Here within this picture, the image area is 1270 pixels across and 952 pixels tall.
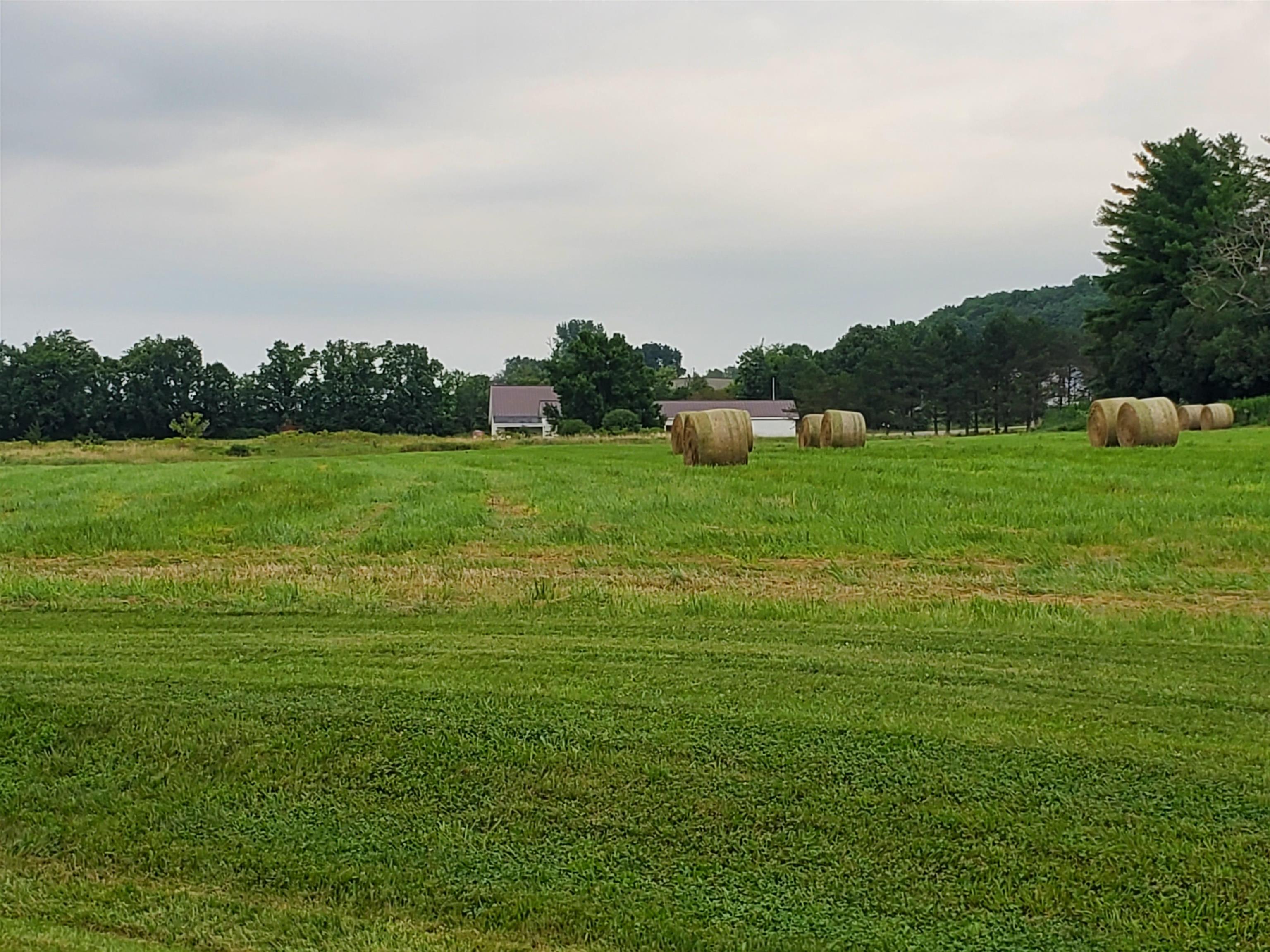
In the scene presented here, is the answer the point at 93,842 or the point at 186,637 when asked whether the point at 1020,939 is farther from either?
the point at 186,637

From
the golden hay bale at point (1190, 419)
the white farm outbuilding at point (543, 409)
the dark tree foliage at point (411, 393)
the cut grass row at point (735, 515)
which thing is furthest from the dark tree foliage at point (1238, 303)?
the dark tree foliage at point (411, 393)

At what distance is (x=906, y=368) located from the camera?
69.1m

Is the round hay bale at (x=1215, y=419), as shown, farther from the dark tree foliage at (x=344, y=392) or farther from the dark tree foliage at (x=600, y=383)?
the dark tree foliage at (x=344, y=392)

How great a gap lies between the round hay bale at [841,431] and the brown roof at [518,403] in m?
55.9

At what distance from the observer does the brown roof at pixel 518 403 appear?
83812 millimetres

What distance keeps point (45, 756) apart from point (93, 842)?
89cm

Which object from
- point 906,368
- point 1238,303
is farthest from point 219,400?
point 1238,303

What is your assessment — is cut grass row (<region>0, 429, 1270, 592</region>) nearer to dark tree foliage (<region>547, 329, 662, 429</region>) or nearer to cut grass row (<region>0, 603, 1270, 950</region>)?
cut grass row (<region>0, 603, 1270, 950</region>)

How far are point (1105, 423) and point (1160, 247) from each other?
34.7 m

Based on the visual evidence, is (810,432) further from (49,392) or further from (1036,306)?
(1036,306)

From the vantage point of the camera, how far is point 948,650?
6254 mm

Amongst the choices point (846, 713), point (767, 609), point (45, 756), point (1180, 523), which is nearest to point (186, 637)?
point (45, 756)

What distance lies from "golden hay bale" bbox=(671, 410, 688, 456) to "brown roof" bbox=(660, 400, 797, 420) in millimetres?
54847

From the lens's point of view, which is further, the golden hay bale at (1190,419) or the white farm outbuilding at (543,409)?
the white farm outbuilding at (543,409)
